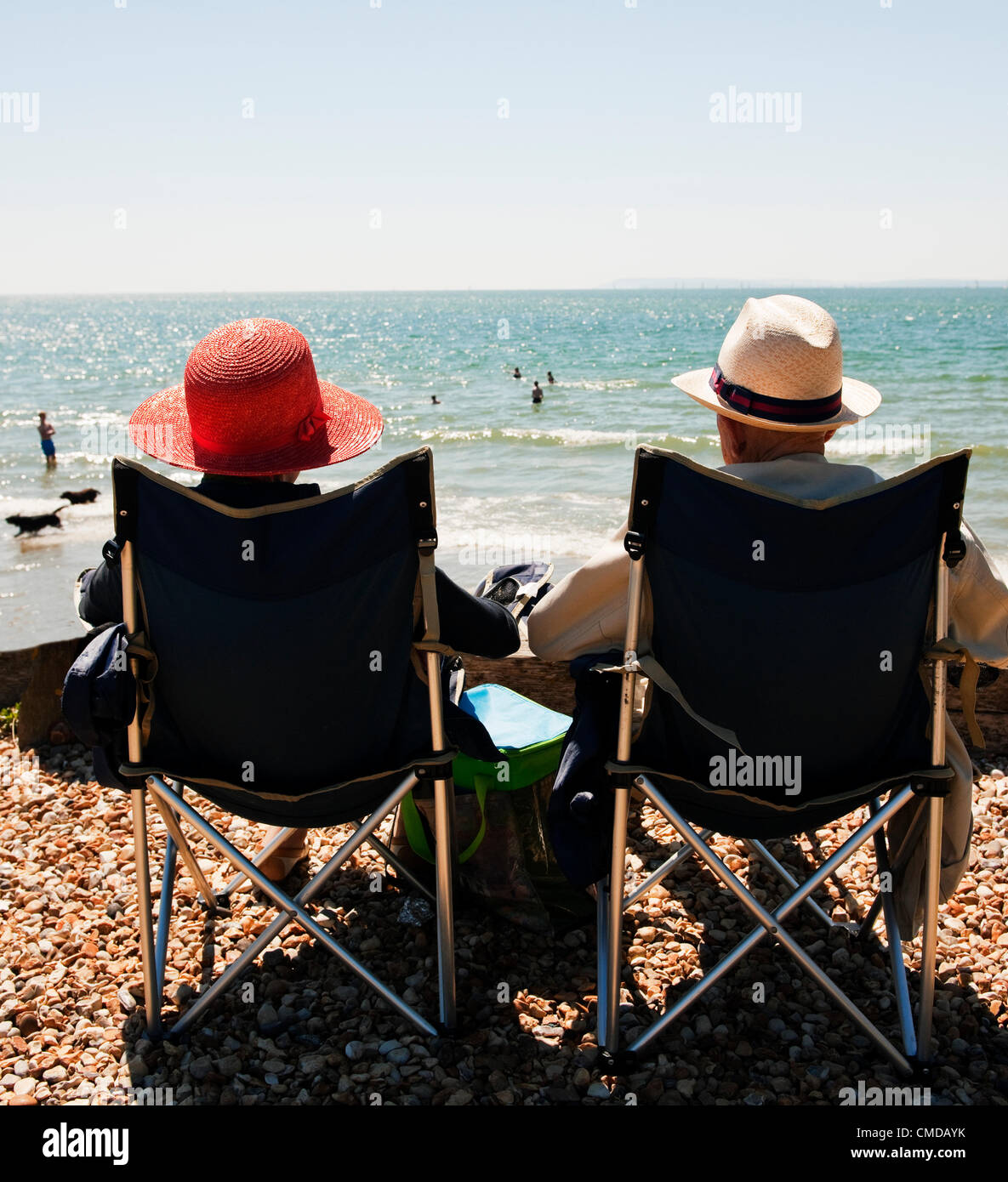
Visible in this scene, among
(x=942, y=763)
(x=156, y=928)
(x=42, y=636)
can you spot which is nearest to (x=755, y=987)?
(x=942, y=763)

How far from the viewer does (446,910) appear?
7.66 ft

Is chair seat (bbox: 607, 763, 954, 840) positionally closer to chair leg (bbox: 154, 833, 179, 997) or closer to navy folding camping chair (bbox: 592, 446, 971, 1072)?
navy folding camping chair (bbox: 592, 446, 971, 1072)

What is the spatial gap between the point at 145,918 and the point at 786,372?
187 centimetres

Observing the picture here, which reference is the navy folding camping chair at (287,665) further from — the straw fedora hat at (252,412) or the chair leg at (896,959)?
the chair leg at (896,959)

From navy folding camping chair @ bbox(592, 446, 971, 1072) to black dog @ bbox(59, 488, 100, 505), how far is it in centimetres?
1343

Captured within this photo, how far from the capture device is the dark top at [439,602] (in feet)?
7.41

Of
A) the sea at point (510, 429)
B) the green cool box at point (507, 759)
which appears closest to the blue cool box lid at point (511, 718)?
the green cool box at point (507, 759)

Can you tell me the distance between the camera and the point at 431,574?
7.08ft

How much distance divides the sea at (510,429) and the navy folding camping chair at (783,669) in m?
3.19

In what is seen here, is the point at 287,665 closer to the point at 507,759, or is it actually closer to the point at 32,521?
the point at 507,759

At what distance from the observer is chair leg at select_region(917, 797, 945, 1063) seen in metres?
2.19

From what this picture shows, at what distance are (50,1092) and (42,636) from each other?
2702 millimetres

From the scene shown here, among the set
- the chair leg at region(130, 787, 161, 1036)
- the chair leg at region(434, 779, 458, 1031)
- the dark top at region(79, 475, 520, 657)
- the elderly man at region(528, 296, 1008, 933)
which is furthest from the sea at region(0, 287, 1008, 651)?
the elderly man at region(528, 296, 1008, 933)
